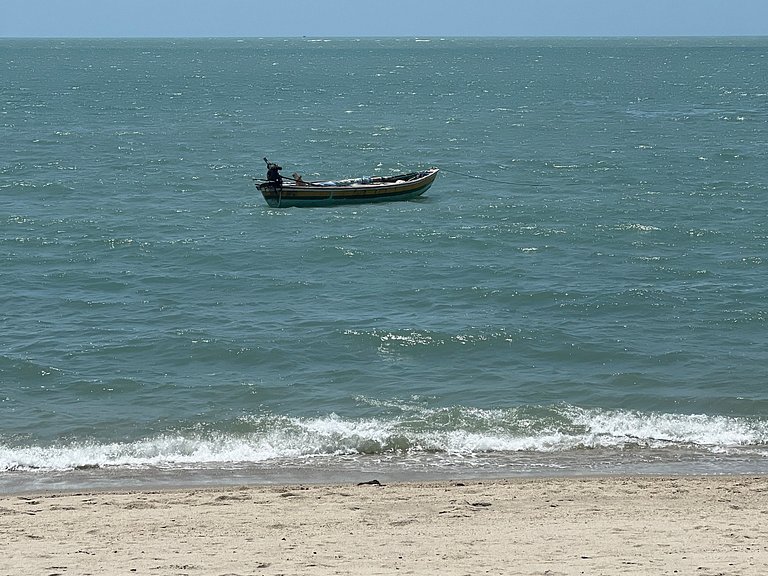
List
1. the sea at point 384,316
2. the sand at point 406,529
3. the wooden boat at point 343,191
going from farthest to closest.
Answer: the wooden boat at point 343,191 → the sea at point 384,316 → the sand at point 406,529

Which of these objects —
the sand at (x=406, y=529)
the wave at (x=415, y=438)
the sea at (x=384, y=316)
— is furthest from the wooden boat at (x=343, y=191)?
the sand at (x=406, y=529)

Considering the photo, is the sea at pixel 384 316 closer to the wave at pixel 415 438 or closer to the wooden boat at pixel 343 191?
the wave at pixel 415 438

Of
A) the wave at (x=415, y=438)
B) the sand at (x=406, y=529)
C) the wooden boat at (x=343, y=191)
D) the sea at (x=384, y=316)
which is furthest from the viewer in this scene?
the wooden boat at (x=343, y=191)

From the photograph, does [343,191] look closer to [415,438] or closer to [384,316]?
[384,316]

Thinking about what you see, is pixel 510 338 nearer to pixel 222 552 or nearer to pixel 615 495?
pixel 615 495

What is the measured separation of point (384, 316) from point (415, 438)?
7.85 metres

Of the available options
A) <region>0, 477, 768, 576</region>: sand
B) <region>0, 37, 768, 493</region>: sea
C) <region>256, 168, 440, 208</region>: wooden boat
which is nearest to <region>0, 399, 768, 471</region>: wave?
<region>0, 37, 768, 493</region>: sea

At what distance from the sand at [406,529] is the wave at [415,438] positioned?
1895 mm

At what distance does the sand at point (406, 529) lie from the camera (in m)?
→ 11.0

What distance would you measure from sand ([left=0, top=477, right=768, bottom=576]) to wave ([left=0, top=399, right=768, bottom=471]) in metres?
1.90

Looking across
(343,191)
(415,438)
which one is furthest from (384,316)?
(343,191)

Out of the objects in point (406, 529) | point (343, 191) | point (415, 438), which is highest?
point (343, 191)

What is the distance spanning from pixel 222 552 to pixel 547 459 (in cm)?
650

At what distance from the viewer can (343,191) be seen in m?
39.7
